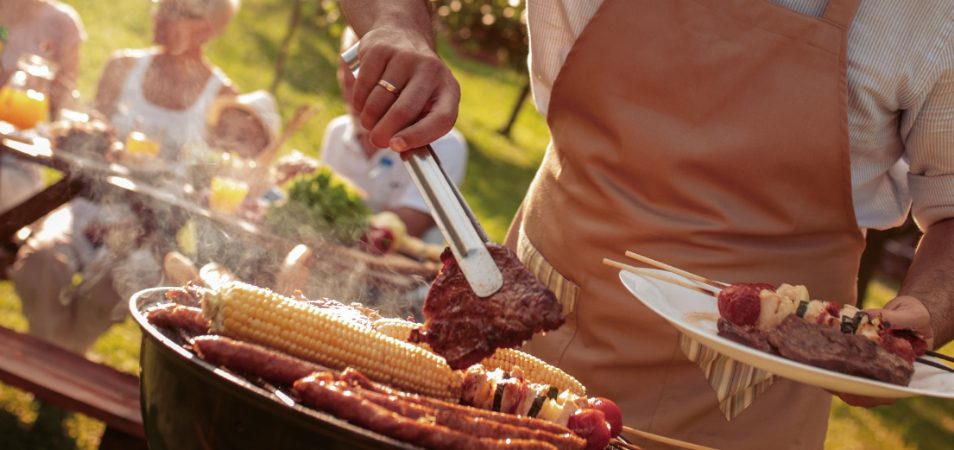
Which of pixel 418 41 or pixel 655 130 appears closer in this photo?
pixel 418 41

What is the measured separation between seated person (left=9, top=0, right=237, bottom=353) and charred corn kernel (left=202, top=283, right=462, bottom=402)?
3598 mm

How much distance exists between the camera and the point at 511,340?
2.17 metres

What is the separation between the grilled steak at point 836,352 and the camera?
6.87ft

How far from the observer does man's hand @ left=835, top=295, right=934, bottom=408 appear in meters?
2.37

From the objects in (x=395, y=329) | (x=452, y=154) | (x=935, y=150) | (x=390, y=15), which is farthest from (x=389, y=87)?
(x=452, y=154)

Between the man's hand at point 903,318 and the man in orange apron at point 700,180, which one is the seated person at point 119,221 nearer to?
the man in orange apron at point 700,180

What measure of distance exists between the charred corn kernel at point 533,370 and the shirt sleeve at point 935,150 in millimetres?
1143

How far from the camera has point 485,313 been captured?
2.17 meters

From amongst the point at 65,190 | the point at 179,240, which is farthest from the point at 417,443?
the point at 179,240

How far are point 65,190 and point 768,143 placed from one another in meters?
3.88

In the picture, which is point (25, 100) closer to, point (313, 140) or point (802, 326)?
point (802, 326)

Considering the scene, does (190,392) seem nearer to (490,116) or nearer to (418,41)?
(418,41)

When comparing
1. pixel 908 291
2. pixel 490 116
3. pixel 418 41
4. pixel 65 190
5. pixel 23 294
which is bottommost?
pixel 490 116

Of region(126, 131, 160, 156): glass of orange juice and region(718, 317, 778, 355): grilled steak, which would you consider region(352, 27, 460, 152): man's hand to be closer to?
region(718, 317, 778, 355): grilled steak
